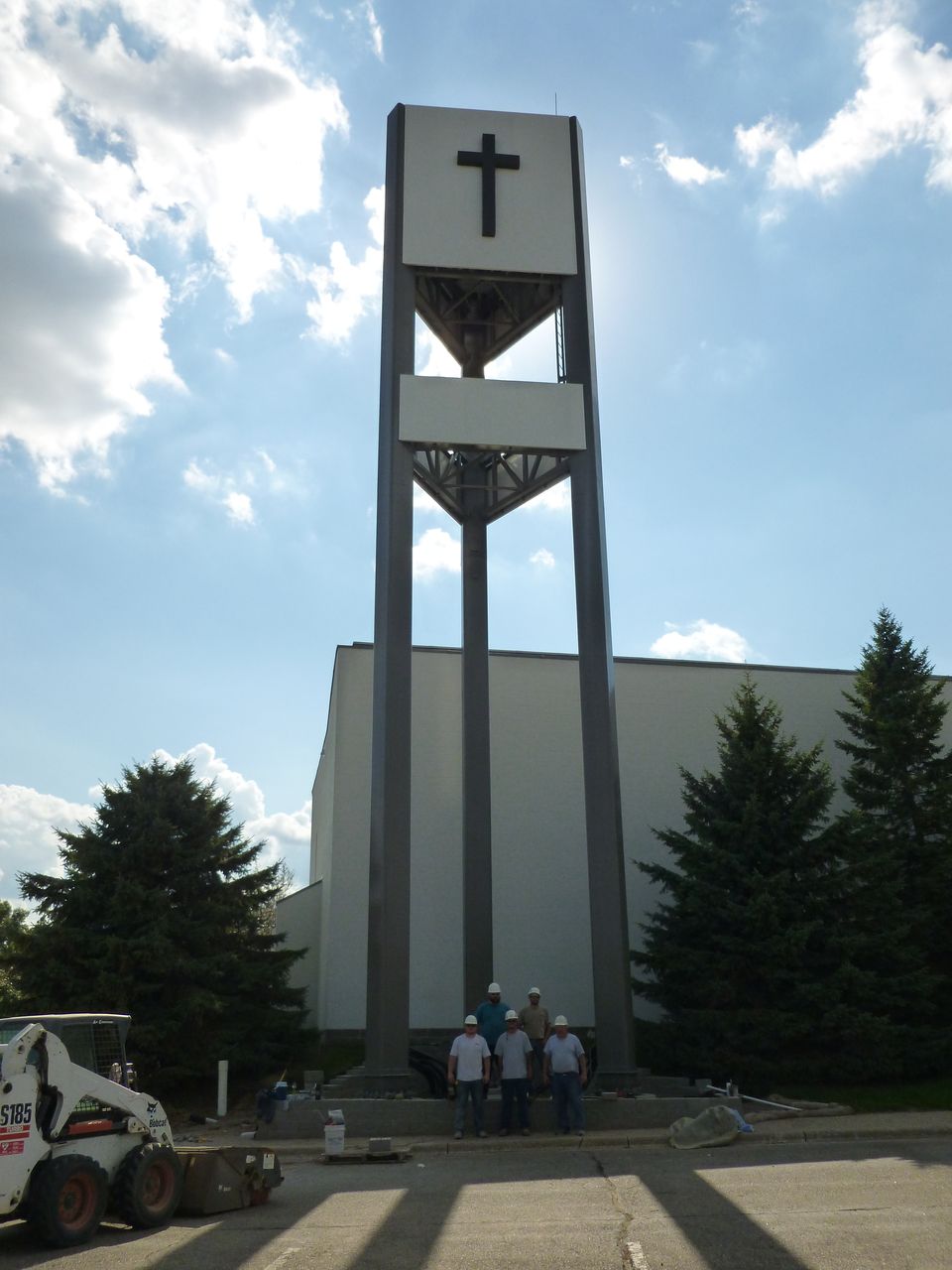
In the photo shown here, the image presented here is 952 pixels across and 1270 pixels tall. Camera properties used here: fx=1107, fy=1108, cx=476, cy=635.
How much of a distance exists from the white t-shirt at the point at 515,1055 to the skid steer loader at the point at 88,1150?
444cm

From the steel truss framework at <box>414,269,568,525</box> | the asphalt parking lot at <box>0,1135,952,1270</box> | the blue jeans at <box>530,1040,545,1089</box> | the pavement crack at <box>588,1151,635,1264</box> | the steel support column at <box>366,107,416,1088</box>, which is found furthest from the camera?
the steel truss framework at <box>414,269,568,525</box>

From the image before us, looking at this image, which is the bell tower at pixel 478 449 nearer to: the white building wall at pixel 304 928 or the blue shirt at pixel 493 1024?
the blue shirt at pixel 493 1024

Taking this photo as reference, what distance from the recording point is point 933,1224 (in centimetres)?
746

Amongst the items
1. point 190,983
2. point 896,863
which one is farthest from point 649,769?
point 190,983

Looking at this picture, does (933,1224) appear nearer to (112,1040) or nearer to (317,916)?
(112,1040)

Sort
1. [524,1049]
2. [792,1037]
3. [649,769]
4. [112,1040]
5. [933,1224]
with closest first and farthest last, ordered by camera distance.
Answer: [933,1224] → [112,1040] → [524,1049] → [792,1037] → [649,769]

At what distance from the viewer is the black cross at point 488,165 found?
62.5 ft

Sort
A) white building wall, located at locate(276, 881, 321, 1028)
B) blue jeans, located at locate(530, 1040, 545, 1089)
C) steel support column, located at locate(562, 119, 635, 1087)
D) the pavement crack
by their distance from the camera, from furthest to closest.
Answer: white building wall, located at locate(276, 881, 321, 1028) → steel support column, located at locate(562, 119, 635, 1087) → blue jeans, located at locate(530, 1040, 545, 1089) → the pavement crack

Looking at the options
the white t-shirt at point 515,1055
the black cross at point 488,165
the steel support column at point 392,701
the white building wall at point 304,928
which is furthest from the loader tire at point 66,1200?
the white building wall at point 304,928

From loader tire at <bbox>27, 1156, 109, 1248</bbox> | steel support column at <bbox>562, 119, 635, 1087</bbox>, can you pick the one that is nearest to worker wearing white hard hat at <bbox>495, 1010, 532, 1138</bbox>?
steel support column at <bbox>562, 119, 635, 1087</bbox>

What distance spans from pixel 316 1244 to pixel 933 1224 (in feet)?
13.7

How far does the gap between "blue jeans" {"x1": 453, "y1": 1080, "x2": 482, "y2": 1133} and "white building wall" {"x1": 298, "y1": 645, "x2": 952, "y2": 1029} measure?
9687 millimetres

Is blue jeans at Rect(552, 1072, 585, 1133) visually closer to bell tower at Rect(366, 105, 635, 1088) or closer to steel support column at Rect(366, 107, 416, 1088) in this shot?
bell tower at Rect(366, 105, 635, 1088)

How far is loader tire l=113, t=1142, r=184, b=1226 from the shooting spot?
853cm
